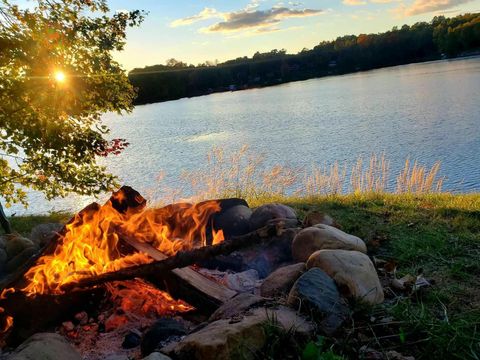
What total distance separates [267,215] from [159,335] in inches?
106

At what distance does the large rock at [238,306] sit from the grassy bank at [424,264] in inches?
28.8

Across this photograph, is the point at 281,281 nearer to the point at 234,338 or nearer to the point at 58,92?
the point at 234,338

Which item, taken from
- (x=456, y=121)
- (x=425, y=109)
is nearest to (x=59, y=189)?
(x=456, y=121)

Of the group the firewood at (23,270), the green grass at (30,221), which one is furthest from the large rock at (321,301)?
the green grass at (30,221)

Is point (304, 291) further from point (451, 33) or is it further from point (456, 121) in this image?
point (451, 33)

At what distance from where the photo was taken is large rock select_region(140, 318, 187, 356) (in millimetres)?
3662

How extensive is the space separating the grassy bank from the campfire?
0.35m

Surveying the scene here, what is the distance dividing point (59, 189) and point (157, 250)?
3.27 m

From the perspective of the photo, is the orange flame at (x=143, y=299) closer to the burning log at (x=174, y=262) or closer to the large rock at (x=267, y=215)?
the burning log at (x=174, y=262)

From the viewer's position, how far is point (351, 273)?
408 centimetres

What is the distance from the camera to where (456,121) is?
80.3 ft

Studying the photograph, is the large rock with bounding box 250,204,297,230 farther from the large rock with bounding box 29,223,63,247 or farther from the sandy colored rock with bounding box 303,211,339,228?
the large rock with bounding box 29,223,63,247

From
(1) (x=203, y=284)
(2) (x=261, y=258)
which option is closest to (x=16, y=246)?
(1) (x=203, y=284)

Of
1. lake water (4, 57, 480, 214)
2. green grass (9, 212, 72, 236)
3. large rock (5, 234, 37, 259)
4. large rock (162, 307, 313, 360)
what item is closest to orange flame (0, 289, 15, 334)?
large rock (5, 234, 37, 259)
